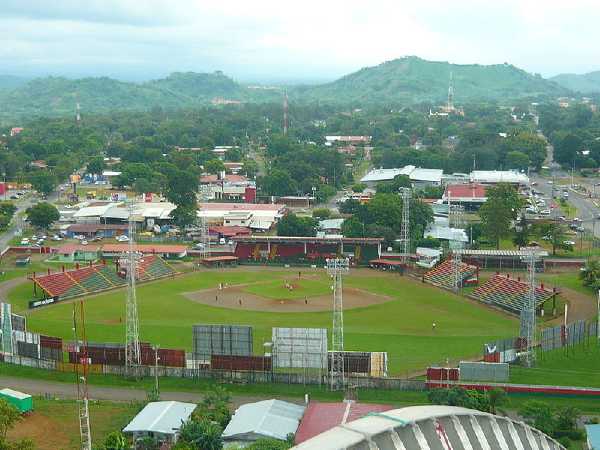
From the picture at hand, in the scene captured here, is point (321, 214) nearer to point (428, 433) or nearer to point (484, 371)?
point (484, 371)

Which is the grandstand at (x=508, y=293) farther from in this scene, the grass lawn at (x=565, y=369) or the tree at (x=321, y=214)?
the tree at (x=321, y=214)

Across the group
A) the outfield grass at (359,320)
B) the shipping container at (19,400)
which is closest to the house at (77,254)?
the outfield grass at (359,320)

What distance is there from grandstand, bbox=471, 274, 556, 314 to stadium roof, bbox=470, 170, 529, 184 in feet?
141

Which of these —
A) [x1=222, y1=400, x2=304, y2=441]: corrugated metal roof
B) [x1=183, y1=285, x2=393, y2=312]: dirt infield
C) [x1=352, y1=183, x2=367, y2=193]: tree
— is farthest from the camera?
[x1=352, y1=183, x2=367, y2=193]: tree

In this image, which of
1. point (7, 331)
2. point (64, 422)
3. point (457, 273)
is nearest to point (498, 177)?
point (457, 273)

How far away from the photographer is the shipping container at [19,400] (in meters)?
32.8

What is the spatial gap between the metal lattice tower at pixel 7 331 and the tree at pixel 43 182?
5317 cm

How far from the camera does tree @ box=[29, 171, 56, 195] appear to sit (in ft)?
300

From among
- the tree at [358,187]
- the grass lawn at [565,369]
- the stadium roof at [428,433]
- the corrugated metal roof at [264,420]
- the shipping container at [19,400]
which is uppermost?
the stadium roof at [428,433]

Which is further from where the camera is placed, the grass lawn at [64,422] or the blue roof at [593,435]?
the grass lawn at [64,422]

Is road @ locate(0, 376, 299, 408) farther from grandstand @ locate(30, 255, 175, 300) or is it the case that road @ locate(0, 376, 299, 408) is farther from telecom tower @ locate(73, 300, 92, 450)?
grandstand @ locate(30, 255, 175, 300)

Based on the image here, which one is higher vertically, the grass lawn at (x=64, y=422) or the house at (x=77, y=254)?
the house at (x=77, y=254)

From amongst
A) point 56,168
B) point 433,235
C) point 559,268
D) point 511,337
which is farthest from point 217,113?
point 511,337

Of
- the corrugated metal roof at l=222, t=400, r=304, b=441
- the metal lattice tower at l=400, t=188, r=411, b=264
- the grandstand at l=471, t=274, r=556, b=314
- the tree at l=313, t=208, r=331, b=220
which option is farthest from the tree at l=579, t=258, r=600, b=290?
the tree at l=313, t=208, r=331, b=220
